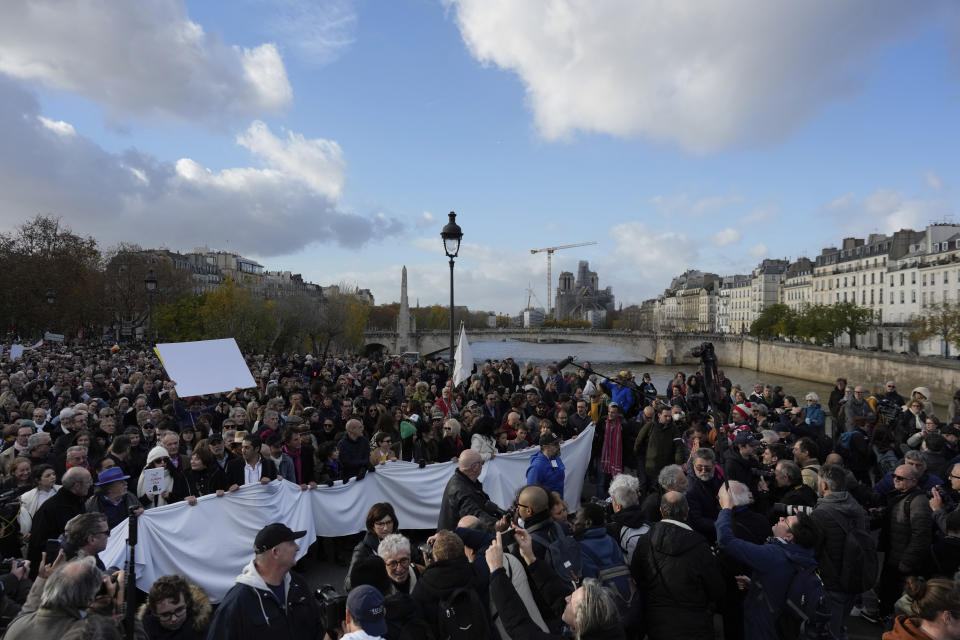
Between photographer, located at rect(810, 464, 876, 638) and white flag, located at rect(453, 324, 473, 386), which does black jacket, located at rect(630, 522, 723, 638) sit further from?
white flag, located at rect(453, 324, 473, 386)

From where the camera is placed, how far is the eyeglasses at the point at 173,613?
3.47m

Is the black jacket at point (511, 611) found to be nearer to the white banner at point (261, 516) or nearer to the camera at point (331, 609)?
Answer: the camera at point (331, 609)

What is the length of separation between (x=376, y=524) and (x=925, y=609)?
3.12 metres

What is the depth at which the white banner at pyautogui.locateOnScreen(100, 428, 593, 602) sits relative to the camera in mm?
5512

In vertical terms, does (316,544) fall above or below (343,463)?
below

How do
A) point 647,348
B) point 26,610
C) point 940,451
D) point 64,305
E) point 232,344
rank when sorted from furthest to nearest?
point 647,348
point 64,305
point 232,344
point 940,451
point 26,610

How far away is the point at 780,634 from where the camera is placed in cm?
390

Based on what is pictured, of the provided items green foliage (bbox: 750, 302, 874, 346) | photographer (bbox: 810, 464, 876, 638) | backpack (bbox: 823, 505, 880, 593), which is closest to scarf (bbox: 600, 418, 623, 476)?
photographer (bbox: 810, 464, 876, 638)

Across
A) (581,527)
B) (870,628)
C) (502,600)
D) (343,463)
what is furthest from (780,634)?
(343,463)

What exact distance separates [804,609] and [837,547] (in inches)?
33.8

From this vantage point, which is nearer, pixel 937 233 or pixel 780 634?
pixel 780 634

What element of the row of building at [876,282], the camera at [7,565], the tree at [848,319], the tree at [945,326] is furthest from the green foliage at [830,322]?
the camera at [7,565]

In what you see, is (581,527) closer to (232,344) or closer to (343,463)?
(343,463)

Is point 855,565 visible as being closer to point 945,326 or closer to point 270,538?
point 270,538
